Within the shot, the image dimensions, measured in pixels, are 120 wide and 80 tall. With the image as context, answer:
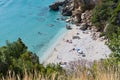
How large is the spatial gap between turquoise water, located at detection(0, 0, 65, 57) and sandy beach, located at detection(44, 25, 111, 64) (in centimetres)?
194

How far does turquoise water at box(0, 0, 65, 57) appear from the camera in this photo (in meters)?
41.8

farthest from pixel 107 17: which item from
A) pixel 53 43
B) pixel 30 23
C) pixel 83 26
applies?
pixel 30 23

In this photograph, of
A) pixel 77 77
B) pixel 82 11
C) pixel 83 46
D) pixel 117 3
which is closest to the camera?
pixel 77 77

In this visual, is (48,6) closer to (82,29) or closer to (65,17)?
(65,17)

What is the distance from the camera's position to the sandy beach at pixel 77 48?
3384 centimetres

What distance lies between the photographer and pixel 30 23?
1927 inches

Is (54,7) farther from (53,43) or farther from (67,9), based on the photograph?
(53,43)

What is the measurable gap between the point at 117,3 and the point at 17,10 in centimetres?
2031

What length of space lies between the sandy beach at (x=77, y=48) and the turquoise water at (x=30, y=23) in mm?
1940

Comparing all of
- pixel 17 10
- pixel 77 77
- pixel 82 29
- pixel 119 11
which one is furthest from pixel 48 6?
pixel 77 77

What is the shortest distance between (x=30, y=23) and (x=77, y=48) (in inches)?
575

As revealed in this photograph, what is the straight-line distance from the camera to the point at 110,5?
42469 mm

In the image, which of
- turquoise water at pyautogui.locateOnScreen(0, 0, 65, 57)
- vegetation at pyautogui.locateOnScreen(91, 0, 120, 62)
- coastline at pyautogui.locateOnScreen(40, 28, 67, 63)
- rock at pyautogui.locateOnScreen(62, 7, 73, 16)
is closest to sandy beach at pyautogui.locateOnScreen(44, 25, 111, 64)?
coastline at pyautogui.locateOnScreen(40, 28, 67, 63)

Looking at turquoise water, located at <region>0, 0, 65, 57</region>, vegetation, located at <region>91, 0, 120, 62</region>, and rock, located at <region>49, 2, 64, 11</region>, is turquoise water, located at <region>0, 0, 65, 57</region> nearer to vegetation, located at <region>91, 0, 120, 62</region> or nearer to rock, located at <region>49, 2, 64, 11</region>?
rock, located at <region>49, 2, 64, 11</region>
